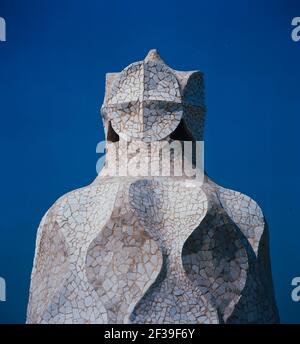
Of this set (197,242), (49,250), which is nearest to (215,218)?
(197,242)

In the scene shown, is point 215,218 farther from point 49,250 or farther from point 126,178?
point 49,250

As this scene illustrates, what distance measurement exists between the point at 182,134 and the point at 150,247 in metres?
1.84

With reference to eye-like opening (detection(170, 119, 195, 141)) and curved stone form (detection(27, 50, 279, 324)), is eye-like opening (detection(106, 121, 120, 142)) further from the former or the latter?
eye-like opening (detection(170, 119, 195, 141))

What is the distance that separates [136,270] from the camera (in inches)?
406

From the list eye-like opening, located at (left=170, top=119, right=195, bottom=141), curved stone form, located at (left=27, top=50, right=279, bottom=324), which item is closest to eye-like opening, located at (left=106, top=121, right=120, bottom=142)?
curved stone form, located at (left=27, top=50, right=279, bottom=324)

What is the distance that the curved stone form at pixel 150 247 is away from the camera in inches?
403

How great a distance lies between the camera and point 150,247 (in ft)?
34.0

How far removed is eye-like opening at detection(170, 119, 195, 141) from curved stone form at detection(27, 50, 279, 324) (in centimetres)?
12

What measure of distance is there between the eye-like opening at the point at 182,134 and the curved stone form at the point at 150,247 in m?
0.12

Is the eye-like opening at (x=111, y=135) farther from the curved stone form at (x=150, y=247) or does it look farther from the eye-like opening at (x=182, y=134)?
the eye-like opening at (x=182, y=134)

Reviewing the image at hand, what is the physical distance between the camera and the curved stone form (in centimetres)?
1023

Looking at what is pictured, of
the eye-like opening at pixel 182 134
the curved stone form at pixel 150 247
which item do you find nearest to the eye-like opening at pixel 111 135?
the curved stone form at pixel 150 247
